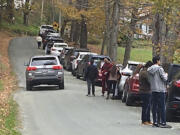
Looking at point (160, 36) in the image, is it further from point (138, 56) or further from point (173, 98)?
point (138, 56)

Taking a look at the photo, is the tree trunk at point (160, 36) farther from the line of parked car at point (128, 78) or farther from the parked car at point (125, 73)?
the parked car at point (125, 73)

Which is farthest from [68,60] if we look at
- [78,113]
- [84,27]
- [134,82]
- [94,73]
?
[78,113]

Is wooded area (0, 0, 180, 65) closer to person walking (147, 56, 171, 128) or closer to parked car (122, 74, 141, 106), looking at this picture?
parked car (122, 74, 141, 106)

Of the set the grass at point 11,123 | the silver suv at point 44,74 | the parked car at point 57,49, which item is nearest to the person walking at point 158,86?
the grass at point 11,123

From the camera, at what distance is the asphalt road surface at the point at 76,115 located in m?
13.2

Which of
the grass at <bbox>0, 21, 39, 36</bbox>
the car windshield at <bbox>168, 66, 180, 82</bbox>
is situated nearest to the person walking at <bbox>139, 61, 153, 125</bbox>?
the car windshield at <bbox>168, 66, 180, 82</bbox>

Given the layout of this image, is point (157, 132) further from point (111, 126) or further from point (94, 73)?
point (94, 73)

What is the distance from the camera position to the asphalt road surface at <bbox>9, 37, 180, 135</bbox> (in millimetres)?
13234

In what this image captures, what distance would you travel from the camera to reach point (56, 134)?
12633 mm

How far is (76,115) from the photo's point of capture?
16359 millimetres

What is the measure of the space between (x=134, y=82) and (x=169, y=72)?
353 cm

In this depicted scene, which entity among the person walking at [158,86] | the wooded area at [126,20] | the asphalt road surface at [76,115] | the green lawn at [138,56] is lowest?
the green lawn at [138,56]

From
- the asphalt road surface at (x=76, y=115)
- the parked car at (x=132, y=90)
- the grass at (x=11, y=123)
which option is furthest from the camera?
the parked car at (x=132, y=90)

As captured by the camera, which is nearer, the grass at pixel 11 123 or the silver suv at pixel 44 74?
the grass at pixel 11 123
